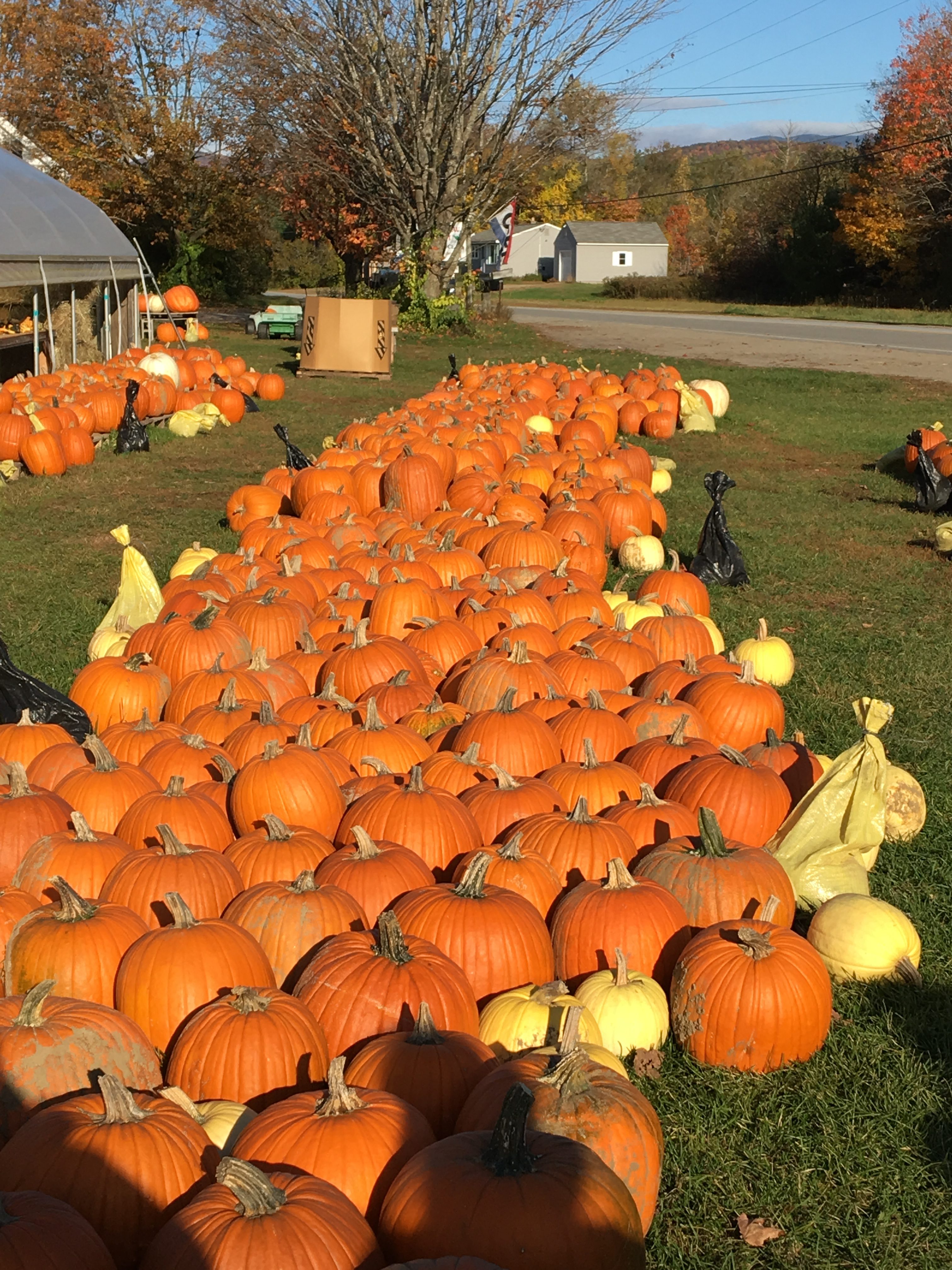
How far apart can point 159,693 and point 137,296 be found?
1841cm

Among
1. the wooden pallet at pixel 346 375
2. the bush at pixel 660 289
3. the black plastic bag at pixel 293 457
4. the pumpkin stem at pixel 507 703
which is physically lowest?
the pumpkin stem at pixel 507 703

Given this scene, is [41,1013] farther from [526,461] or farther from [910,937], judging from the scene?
[526,461]

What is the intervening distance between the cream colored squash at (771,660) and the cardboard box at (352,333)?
16.4 metres

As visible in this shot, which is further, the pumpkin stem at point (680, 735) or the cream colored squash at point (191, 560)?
the cream colored squash at point (191, 560)

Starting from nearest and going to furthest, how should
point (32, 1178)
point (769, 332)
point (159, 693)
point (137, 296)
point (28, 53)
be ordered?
point (32, 1178), point (159, 693), point (137, 296), point (769, 332), point (28, 53)

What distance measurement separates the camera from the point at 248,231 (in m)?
43.7

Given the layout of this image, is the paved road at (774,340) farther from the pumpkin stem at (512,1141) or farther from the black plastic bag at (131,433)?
the pumpkin stem at (512,1141)

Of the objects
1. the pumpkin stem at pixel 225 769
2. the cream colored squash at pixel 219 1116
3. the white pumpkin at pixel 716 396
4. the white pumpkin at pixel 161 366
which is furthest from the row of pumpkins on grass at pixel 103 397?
the cream colored squash at pixel 219 1116

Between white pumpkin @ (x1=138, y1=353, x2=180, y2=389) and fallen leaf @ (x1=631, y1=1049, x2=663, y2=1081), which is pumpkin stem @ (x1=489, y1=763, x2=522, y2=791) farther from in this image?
white pumpkin @ (x1=138, y1=353, x2=180, y2=389)

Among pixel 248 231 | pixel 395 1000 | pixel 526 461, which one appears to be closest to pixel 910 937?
pixel 395 1000

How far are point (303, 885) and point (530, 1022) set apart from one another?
767 millimetres

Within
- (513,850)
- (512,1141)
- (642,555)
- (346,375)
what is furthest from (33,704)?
(346,375)

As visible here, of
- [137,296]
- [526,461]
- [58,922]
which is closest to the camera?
[58,922]

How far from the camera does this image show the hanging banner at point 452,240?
3055cm
